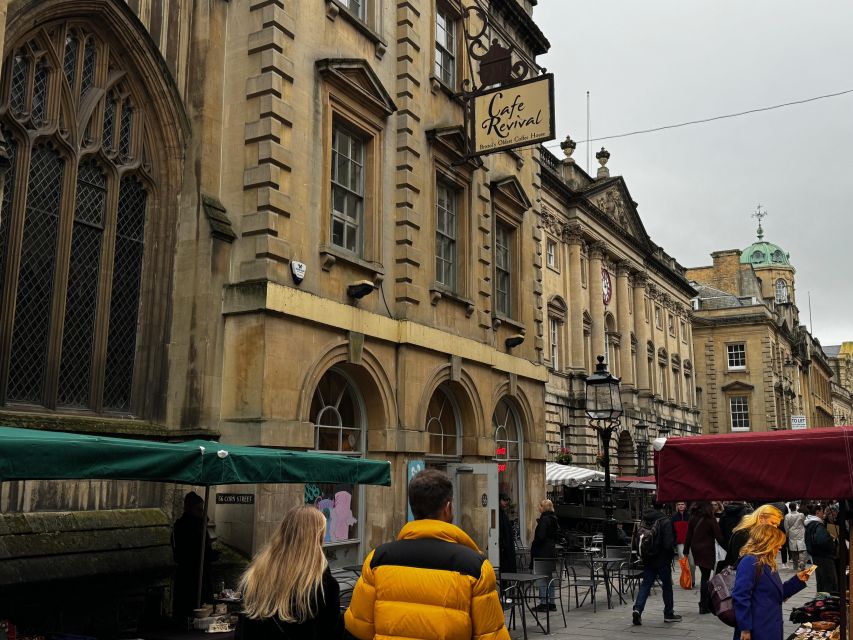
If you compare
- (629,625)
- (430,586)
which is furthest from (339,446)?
(430,586)

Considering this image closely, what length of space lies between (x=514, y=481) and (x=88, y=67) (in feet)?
45.0

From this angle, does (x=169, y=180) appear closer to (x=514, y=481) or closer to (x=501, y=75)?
(x=501, y=75)

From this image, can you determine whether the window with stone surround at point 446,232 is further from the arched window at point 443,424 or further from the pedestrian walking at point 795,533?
the pedestrian walking at point 795,533

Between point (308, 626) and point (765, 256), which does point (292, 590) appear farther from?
point (765, 256)

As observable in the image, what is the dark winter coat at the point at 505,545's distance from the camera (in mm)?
14086

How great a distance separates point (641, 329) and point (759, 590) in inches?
1609

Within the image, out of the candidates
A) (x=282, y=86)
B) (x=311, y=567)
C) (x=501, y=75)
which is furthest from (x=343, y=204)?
(x=311, y=567)

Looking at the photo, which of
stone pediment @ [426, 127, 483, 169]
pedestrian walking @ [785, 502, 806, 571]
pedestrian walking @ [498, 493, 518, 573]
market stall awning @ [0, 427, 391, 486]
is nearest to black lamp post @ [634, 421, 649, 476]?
pedestrian walking @ [785, 502, 806, 571]

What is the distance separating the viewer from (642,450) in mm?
44688

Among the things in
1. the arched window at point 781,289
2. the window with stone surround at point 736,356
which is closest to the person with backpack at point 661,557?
the window with stone surround at point 736,356

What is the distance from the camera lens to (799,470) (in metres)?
6.75

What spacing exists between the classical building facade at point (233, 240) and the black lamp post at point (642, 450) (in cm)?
2827

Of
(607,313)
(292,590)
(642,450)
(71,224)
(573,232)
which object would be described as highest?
(573,232)

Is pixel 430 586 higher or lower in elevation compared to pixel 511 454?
lower
